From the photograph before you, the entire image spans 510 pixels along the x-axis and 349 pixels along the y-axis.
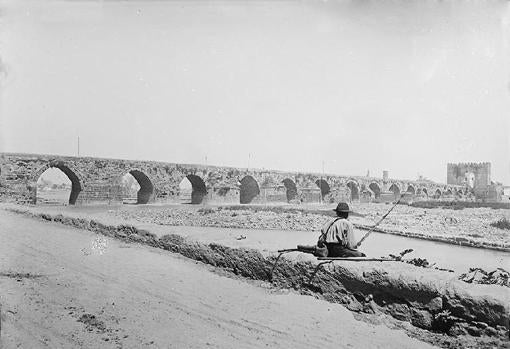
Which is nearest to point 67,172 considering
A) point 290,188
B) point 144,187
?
point 144,187

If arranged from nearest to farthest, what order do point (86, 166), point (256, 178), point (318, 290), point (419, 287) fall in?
point (419, 287)
point (318, 290)
point (86, 166)
point (256, 178)

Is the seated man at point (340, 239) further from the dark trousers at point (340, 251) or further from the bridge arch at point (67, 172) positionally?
the bridge arch at point (67, 172)

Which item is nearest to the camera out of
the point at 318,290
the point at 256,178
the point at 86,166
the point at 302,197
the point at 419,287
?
the point at 419,287

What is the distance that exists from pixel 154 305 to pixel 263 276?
1.82m

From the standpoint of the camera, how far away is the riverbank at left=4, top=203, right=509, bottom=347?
3.64m

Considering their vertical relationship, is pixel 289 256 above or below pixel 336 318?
above

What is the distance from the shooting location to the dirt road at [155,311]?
12.1 feet

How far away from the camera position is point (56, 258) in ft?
22.9

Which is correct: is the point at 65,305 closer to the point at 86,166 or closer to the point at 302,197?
the point at 86,166

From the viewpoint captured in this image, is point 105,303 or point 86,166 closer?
point 105,303

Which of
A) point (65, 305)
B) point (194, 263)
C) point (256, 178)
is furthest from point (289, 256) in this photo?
point (256, 178)

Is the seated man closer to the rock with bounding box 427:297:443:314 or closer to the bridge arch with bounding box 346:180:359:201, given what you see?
the rock with bounding box 427:297:443:314

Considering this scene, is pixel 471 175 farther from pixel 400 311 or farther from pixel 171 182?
pixel 400 311

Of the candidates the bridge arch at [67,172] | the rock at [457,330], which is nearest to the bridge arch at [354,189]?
the bridge arch at [67,172]
